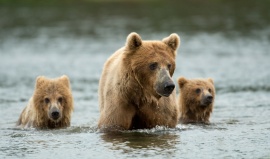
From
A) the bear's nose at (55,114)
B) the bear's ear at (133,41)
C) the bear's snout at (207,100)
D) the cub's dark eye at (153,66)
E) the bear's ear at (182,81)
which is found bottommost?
the bear's nose at (55,114)

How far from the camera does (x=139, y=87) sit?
9805 mm

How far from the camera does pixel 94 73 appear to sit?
21047 mm

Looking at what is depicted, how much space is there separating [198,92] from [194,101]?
0.61ft

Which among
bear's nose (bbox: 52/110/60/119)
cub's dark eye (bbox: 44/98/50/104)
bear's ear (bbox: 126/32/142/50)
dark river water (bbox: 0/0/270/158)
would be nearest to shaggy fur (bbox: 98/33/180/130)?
bear's ear (bbox: 126/32/142/50)

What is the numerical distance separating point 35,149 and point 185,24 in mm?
23740

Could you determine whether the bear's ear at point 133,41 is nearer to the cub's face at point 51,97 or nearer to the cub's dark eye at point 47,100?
the cub's face at point 51,97

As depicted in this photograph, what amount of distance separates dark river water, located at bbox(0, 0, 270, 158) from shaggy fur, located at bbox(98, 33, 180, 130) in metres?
0.23

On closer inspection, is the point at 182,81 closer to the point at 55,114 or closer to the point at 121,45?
the point at 55,114

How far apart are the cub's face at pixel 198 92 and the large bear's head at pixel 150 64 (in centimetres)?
291

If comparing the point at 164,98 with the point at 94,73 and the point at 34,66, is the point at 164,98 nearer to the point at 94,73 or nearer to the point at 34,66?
the point at 94,73

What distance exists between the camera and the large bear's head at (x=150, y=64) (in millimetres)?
9555

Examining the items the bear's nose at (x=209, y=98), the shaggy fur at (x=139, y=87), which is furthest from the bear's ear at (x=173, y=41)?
the bear's nose at (x=209, y=98)

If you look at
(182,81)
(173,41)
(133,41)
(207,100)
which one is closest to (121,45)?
(182,81)

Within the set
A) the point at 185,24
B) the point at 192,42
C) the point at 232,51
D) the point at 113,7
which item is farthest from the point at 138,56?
the point at 113,7
